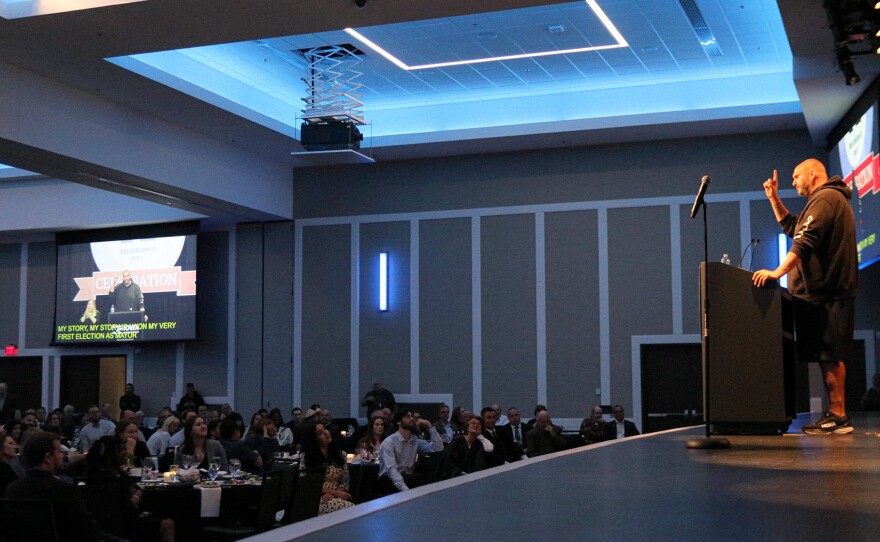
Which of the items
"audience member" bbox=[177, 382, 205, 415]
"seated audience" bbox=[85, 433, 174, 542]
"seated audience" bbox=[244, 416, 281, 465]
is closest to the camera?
"seated audience" bbox=[85, 433, 174, 542]

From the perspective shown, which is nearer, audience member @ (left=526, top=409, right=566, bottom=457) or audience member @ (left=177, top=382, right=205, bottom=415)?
audience member @ (left=526, top=409, right=566, bottom=457)

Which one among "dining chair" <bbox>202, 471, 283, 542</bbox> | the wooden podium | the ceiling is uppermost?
the ceiling

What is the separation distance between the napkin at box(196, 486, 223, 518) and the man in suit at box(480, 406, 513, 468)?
2134 millimetres

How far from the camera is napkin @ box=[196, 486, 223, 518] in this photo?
21.1 ft

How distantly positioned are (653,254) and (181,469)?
7.91 meters

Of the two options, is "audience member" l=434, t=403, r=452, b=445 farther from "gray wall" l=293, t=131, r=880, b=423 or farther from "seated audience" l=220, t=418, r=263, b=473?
"seated audience" l=220, t=418, r=263, b=473

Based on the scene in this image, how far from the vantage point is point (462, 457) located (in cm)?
741

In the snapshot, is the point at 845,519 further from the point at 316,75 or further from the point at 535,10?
the point at 316,75

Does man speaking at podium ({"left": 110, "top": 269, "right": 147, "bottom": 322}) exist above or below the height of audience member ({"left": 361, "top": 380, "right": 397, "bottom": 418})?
above

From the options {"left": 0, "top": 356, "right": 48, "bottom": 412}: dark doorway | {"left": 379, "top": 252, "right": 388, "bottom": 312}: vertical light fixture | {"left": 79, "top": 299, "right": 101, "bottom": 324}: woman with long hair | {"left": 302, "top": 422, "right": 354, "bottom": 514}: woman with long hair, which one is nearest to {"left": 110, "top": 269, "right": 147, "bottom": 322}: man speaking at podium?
{"left": 79, "top": 299, "right": 101, "bottom": 324}: woman with long hair

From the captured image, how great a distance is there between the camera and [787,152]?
12672 millimetres

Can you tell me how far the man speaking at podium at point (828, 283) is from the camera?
412cm

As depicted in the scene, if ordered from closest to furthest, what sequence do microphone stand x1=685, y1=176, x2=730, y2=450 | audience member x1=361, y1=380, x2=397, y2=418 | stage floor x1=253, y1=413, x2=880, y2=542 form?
stage floor x1=253, y1=413, x2=880, y2=542
microphone stand x1=685, y1=176, x2=730, y2=450
audience member x1=361, y1=380, x2=397, y2=418

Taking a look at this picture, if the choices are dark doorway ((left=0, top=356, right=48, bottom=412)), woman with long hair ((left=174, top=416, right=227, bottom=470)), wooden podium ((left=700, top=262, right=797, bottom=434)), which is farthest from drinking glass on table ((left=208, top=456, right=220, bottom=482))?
dark doorway ((left=0, top=356, right=48, bottom=412))
